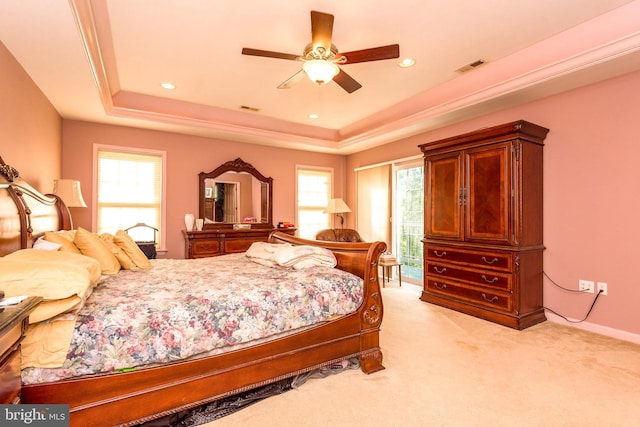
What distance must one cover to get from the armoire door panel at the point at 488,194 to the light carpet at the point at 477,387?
1072 millimetres

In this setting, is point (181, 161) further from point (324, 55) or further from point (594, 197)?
point (594, 197)

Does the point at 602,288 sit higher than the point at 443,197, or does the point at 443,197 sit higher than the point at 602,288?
the point at 443,197

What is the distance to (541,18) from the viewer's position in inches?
103

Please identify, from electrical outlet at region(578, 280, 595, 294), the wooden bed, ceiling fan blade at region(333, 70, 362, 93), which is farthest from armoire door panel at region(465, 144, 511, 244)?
the wooden bed

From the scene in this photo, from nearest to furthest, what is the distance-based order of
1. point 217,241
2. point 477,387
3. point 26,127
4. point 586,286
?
1. point 477,387
2. point 26,127
3. point 586,286
4. point 217,241

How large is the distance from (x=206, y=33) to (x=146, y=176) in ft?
8.93

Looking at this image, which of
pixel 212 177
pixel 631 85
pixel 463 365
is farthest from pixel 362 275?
pixel 212 177

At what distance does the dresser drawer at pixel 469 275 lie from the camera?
10.8 feet

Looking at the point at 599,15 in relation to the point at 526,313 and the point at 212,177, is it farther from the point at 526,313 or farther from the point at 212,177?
the point at 212,177

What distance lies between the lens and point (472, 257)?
11.8 feet

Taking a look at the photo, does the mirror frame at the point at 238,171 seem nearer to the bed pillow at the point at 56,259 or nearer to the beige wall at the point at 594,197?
the bed pillow at the point at 56,259

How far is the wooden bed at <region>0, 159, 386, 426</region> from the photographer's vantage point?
1.45 m

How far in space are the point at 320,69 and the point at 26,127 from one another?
2729mm

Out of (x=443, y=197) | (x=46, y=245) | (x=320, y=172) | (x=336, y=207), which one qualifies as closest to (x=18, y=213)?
(x=46, y=245)
